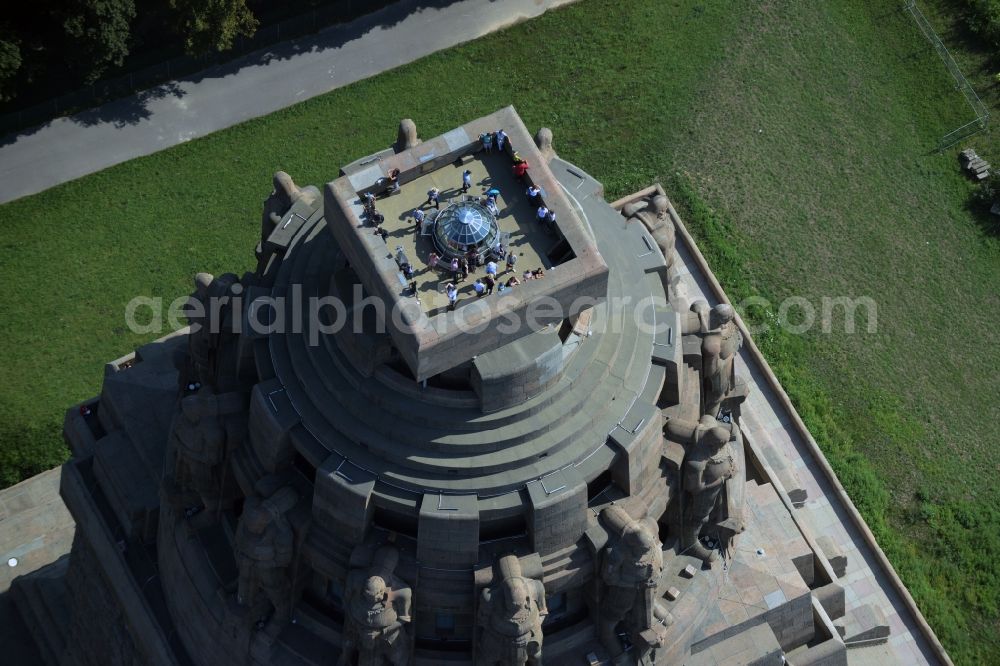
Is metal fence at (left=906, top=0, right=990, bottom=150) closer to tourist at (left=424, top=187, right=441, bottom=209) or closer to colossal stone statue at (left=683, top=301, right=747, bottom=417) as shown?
colossal stone statue at (left=683, top=301, right=747, bottom=417)

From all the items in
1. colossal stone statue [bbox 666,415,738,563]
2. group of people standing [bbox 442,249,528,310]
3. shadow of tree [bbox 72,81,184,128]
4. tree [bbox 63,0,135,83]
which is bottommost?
colossal stone statue [bbox 666,415,738,563]

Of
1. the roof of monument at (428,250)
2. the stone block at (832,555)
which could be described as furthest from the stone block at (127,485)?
the stone block at (832,555)

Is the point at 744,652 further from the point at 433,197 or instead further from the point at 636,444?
the point at 433,197

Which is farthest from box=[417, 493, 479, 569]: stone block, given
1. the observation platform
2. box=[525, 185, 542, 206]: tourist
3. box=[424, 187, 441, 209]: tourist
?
box=[525, 185, 542, 206]: tourist

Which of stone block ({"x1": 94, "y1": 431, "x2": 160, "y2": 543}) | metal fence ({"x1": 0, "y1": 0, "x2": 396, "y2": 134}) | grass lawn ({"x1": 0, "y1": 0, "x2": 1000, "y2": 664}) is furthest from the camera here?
metal fence ({"x1": 0, "y1": 0, "x2": 396, "y2": 134})

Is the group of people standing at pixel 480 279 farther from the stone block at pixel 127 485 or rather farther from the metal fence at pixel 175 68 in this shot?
the metal fence at pixel 175 68

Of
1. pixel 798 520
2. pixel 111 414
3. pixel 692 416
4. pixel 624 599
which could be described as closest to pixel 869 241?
pixel 798 520

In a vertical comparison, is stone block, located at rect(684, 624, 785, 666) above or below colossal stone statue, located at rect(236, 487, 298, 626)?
below
